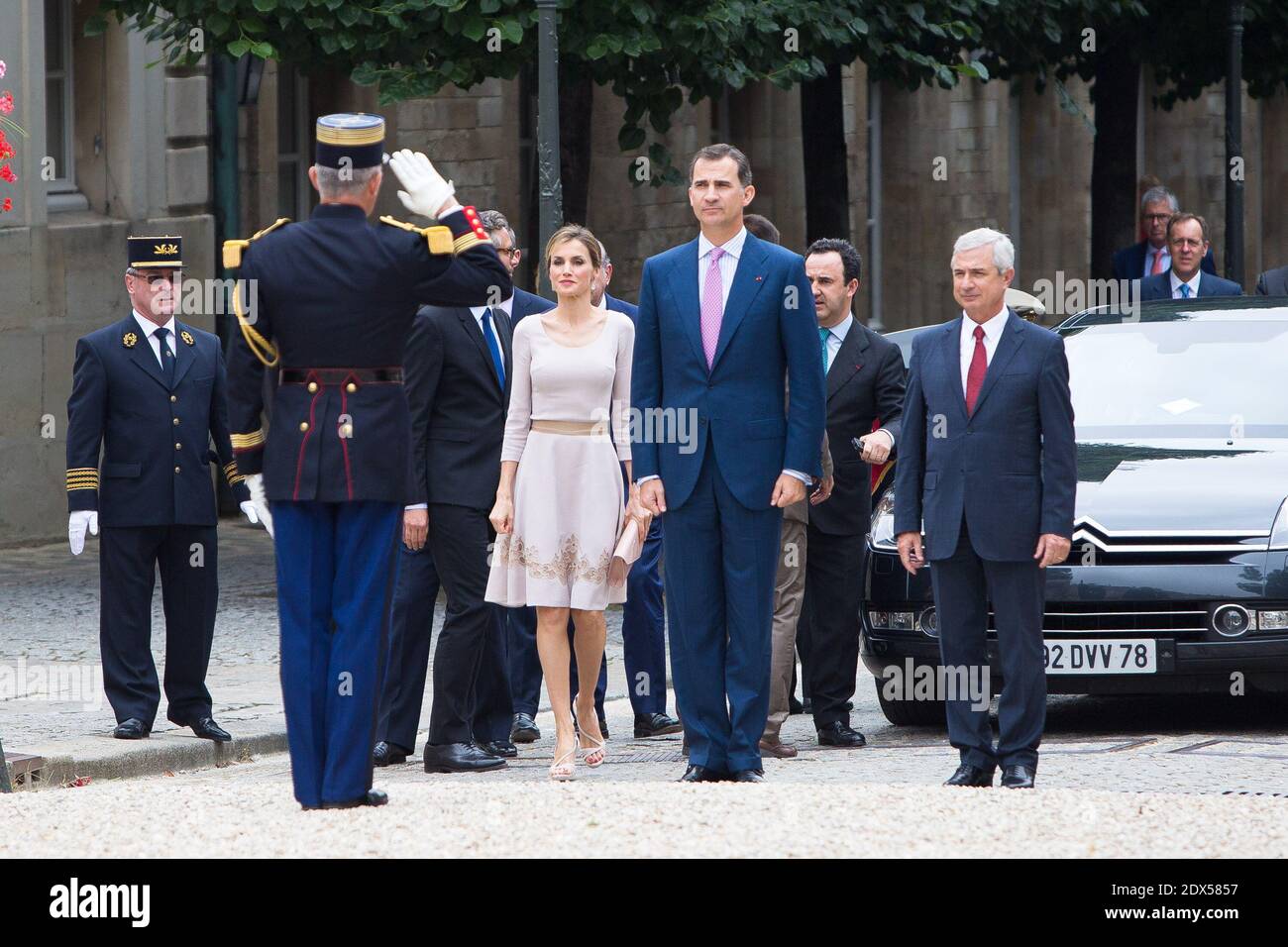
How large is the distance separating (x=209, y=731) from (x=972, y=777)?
3.31 meters

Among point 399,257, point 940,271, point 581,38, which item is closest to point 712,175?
point 399,257

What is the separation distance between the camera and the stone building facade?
1764 cm

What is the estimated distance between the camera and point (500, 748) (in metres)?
9.52

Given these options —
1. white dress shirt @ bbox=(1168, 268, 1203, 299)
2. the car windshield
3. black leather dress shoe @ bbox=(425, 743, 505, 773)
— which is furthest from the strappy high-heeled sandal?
white dress shirt @ bbox=(1168, 268, 1203, 299)

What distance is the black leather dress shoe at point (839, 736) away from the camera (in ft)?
32.0

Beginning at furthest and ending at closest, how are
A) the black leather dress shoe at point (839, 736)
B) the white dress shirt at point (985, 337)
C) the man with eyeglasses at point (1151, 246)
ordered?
the man with eyeglasses at point (1151, 246) → the black leather dress shoe at point (839, 736) → the white dress shirt at point (985, 337)

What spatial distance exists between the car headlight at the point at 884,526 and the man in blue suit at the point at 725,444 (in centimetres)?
165

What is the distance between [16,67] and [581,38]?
4.81 metres

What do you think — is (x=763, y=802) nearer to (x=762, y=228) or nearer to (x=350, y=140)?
(x=350, y=140)

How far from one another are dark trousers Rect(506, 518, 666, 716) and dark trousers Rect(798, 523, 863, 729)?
0.66 meters

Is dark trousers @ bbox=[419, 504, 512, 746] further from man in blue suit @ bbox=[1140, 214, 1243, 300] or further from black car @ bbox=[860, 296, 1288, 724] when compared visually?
man in blue suit @ bbox=[1140, 214, 1243, 300]

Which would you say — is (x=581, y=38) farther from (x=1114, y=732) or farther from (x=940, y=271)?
(x=940, y=271)

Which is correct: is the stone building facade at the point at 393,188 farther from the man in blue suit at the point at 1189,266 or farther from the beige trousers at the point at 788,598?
the beige trousers at the point at 788,598

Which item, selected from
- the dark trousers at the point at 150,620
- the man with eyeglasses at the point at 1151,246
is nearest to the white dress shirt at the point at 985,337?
the dark trousers at the point at 150,620
